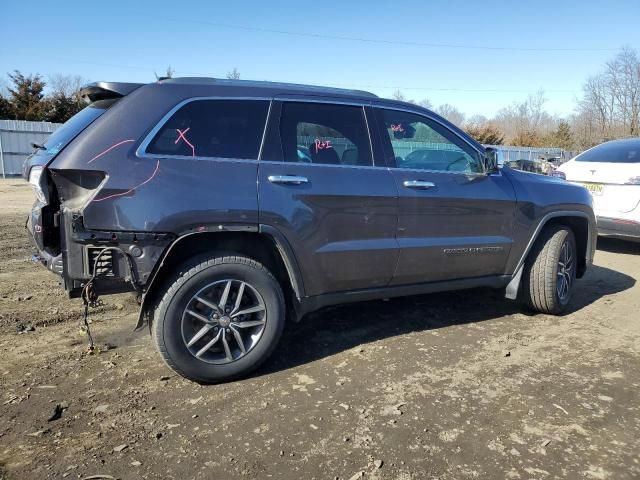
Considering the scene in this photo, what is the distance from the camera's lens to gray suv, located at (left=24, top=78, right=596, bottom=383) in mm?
3029

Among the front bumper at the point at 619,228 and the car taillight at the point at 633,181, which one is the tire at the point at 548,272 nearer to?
the front bumper at the point at 619,228

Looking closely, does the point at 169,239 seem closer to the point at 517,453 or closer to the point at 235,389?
the point at 235,389

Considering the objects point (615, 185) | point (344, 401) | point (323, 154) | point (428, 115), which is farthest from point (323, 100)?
point (615, 185)

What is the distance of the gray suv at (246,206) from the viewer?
9.94 feet

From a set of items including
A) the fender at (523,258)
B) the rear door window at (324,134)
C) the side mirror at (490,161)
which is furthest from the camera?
the fender at (523,258)

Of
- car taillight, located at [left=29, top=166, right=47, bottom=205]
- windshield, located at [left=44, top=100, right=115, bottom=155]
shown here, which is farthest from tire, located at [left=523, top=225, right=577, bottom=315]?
car taillight, located at [left=29, top=166, right=47, bottom=205]

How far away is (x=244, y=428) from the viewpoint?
2.86 m

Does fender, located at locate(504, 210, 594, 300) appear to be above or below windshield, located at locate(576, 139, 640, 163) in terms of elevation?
below

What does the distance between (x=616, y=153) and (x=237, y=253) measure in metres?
6.51

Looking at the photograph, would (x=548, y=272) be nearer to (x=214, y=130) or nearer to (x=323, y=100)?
(x=323, y=100)

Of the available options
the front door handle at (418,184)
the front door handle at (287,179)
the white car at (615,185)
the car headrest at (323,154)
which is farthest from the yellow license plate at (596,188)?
the front door handle at (287,179)

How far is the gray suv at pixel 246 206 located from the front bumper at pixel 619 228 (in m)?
3.62

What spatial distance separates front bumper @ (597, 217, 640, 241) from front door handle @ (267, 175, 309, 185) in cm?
537

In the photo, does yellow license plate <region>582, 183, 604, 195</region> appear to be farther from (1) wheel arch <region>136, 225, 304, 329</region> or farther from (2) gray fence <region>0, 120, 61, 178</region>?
(2) gray fence <region>0, 120, 61, 178</region>
